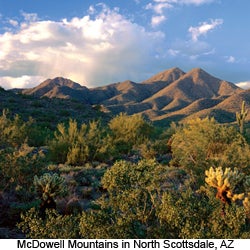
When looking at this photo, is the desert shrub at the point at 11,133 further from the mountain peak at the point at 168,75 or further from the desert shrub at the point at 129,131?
the mountain peak at the point at 168,75

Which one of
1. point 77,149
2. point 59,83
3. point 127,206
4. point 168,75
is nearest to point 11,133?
point 77,149

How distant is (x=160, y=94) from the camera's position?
108m

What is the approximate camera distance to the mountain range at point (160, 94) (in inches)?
3329

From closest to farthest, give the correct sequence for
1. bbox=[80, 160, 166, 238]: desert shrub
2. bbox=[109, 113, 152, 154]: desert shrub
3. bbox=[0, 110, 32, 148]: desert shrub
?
bbox=[80, 160, 166, 238]: desert shrub < bbox=[0, 110, 32, 148]: desert shrub < bbox=[109, 113, 152, 154]: desert shrub

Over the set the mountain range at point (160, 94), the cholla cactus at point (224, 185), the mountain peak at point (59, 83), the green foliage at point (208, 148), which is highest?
the mountain peak at point (59, 83)

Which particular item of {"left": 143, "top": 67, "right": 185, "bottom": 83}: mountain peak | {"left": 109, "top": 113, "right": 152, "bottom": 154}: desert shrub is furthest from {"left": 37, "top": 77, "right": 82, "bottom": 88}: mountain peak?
{"left": 109, "top": 113, "right": 152, "bottom": 154}: desert shrub

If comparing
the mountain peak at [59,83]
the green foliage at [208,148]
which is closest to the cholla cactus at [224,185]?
the green foliage at [208,148]

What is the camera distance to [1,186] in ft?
31.7

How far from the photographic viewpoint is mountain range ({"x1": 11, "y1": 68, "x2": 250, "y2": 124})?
277 ft

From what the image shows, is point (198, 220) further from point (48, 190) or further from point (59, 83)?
point (59, 83)

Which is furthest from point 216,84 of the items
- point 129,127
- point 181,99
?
point 129,127

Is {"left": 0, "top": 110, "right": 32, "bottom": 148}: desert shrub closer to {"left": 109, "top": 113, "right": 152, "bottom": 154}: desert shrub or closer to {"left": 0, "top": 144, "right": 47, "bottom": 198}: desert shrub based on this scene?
{"left": 109, "top": 113, "right": 152, "bottom": 154}: desert shrub

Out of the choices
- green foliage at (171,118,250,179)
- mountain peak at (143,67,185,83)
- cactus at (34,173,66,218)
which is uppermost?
mountain peak at (143,67,185,83)

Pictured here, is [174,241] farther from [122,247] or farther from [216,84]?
[216,84]
